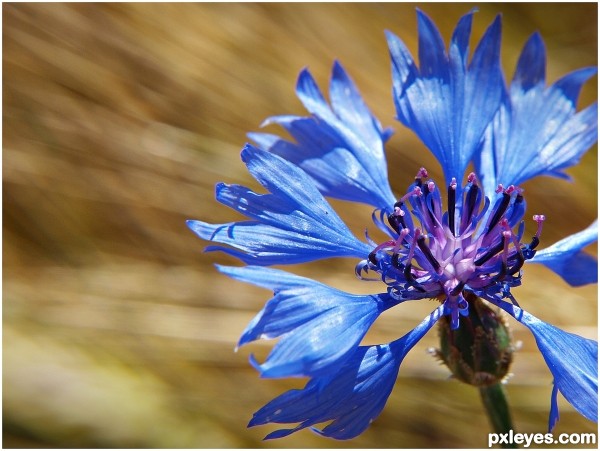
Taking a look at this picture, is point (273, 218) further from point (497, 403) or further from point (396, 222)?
point (497, 403)

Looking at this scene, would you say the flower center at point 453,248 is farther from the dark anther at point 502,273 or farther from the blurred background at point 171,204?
the blurred background at point 171,204

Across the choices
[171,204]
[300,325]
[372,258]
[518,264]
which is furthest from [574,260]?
[171,204]

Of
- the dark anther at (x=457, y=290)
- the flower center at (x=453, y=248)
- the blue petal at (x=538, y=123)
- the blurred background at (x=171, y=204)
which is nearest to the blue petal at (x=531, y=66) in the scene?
the blue petal at (x=538, y=123)

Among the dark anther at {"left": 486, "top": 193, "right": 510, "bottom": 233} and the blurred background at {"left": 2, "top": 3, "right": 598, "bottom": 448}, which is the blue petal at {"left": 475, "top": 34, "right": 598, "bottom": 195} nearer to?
the dark anther at {"left": 486, "top": 193, "right": 510, "bottom": 233}

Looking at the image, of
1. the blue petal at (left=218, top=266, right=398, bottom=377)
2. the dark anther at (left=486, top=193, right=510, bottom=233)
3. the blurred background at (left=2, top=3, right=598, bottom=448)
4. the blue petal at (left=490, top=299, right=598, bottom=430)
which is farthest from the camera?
the blurred background at (left=2, top=3, right=598, bottom=448)

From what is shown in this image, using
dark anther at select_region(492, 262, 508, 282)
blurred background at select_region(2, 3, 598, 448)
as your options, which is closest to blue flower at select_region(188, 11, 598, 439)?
dark anther at select_region(492, 262, 508, 282)

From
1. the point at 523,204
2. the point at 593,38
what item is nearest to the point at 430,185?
the point at 523,204
